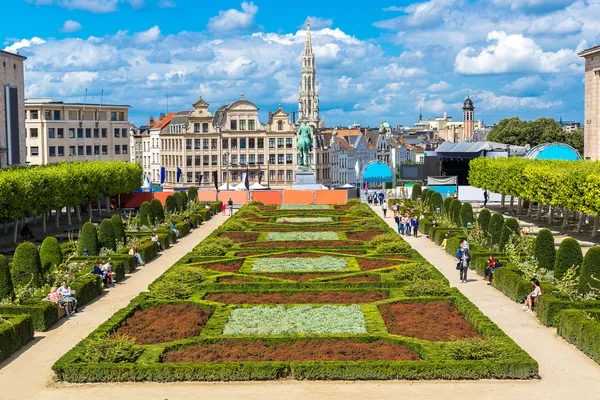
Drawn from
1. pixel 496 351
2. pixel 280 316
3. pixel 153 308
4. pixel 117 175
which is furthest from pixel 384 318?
pixel 117 175

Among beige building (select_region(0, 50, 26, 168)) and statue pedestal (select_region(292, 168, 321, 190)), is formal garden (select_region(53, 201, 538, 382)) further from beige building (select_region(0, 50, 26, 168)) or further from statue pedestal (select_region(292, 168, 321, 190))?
beige building (select_region(0, 50, 26, 168))

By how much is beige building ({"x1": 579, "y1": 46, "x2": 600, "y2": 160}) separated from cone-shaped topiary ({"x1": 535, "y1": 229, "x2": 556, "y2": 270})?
1992 inches

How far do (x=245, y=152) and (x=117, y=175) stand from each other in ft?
197

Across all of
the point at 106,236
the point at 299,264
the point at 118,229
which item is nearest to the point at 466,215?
the point at 299,264

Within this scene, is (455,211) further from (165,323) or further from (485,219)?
(165,323)

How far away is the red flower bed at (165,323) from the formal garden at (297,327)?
4 cm

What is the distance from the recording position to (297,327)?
2823 centimetres

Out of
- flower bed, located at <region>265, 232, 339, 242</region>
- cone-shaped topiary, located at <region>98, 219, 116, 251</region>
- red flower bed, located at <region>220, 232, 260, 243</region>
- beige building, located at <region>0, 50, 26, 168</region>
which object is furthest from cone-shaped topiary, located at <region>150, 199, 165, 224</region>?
beige building, located at <region>0, 50, 26, 168</region>

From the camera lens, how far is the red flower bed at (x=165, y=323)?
89.2 ft

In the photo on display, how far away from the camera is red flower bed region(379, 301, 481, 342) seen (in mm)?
27156

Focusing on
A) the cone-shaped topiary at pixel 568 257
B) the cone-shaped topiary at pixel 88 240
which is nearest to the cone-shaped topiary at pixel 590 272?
the cone-shaped topiary at pixel 568 257

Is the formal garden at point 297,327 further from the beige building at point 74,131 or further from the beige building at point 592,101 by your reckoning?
the beige building at point 74,131

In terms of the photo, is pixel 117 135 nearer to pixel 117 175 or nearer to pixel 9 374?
pixel 117 175

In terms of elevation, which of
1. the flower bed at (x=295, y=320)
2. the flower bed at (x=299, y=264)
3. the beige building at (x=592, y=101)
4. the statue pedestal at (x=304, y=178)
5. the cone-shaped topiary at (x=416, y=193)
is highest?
the beige building at (x=592, y=101)
